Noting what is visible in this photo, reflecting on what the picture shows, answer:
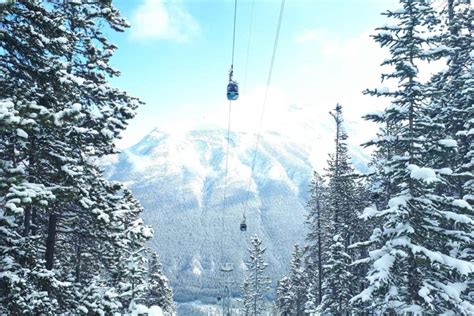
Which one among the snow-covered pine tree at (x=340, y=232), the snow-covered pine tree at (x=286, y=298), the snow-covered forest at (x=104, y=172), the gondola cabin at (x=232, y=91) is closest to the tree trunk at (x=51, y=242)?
the snow-covered forest at (x=104, y=172)

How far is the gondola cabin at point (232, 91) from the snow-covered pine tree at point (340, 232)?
51.2 ft

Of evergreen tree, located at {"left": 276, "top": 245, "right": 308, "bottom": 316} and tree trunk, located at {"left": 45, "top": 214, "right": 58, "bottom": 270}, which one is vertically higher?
tree trunk, located at {"left": 45, "top": 214, "right": 58, "bottom": 270}

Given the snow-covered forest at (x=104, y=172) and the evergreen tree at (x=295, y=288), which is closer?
the snow-covered forest at (x=104, y=172)

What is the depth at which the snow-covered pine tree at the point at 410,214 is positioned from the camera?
15.2m

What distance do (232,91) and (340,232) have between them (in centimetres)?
2100

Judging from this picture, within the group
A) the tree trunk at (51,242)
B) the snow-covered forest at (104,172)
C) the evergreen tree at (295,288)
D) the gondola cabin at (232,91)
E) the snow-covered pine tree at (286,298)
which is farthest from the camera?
the snow-covered pine tree at (286,298)

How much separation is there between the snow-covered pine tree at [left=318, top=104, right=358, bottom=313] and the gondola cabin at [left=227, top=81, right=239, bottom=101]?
15618 mm

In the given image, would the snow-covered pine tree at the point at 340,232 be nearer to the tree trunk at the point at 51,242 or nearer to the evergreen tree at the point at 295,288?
the evergreen tree at the point at 295,288

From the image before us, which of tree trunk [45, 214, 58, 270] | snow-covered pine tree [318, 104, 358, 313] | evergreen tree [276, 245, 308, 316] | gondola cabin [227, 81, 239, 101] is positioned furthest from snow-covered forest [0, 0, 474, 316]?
evergreen tree [276, 245, 308, 316]

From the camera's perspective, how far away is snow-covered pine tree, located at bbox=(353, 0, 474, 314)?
1518cm

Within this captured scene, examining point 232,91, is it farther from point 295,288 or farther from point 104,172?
point 295,288

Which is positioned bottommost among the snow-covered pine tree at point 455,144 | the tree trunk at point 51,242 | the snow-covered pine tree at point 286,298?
the snow-covered pine tree at point 286,298

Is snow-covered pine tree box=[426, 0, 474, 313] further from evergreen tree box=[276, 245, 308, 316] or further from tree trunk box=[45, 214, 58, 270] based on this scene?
evergreen tree box=[276, 245, 308, 316]

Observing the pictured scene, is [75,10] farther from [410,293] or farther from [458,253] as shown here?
[458,253]
